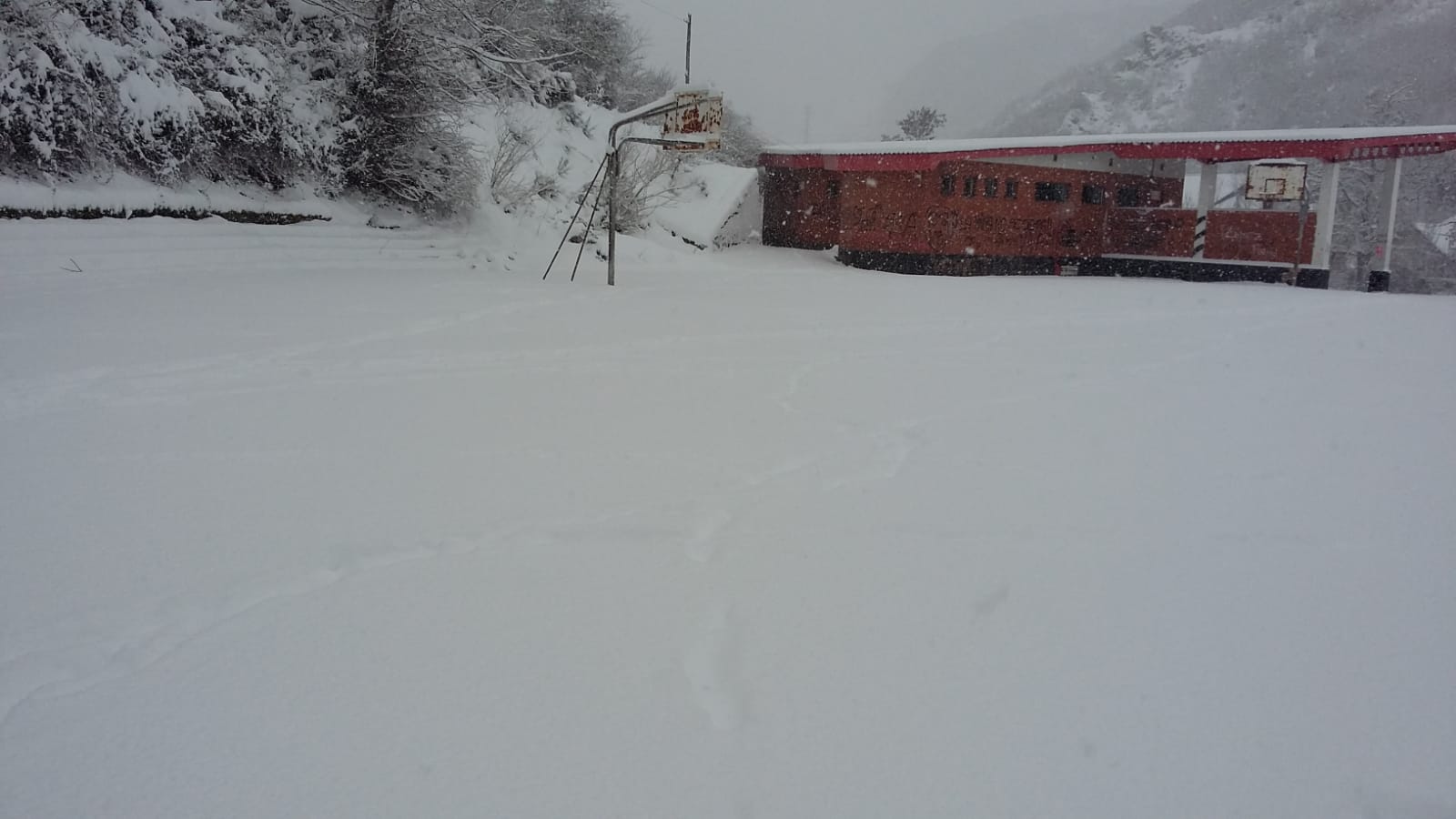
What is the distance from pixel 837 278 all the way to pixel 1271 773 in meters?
14.8

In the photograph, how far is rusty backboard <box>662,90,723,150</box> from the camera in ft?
38.1

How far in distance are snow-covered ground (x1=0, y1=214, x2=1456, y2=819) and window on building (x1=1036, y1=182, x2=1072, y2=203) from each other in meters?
14.4

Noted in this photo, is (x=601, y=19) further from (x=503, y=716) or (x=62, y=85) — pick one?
(x=503, y=716)

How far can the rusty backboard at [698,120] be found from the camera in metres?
11.6

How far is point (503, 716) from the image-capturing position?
6.70 ft

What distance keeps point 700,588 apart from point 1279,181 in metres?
20.2

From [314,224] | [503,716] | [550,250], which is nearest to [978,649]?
[503,716]

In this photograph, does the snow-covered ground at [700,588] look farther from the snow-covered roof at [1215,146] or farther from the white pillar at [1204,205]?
the white pillar at [1204,205]

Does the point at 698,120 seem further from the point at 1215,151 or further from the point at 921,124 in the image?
the point at 921,124

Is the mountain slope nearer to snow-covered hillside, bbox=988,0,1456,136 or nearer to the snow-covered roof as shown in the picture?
snow-covered hillside, bbox=988,0,1456,136

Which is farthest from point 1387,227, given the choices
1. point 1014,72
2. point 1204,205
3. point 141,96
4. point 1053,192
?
point 1014,72

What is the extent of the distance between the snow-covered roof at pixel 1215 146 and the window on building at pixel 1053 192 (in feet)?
4.50

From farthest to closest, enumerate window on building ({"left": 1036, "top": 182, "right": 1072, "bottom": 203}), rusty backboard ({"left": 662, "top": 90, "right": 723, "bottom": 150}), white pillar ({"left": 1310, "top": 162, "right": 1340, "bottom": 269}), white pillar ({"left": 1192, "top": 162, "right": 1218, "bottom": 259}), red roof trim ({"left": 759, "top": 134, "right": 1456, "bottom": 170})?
window on building ({"left": 1036, "top": 182, "right": 1072, "bottom": 203}) → white pillar ({"left": 1192, "top": 162, "right": 1218, "bottom": 259}) → white pillar ({"left": 1310, "top": 162, "right": 1340, "bottom": 269}) → red roof trim ({"left": 759, "top": 134, "right": 1456, "bottom": 170}) → rusty backboard ({"left": 662, "top": 90, "right": 723, "bottom": 150})

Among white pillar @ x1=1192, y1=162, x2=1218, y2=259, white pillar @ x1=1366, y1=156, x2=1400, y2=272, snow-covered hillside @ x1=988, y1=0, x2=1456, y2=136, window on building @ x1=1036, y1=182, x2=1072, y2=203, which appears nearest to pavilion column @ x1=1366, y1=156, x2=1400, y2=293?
white pillar @ x1=1366, y1=156, x2=1400, y2=272
